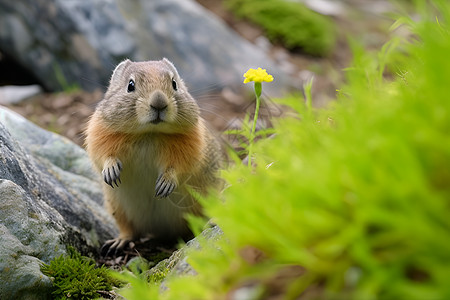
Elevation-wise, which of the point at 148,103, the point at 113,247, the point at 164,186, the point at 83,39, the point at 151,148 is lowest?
the point at 113,247

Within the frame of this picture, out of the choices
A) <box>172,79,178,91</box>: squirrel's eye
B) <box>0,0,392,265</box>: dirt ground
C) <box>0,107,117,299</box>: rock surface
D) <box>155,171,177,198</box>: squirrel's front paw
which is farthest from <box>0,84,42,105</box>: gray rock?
<box>155,171,177,198</box>: squirrel's front paw

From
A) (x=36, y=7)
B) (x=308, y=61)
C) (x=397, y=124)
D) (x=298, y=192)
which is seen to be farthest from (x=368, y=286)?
(x=308, y=61)

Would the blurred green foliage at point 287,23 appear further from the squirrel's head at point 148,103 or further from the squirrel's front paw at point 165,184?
the squirrel's front paw at point 165,184

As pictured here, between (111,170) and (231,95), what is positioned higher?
(111,170)

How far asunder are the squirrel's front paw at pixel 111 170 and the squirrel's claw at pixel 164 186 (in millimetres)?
350

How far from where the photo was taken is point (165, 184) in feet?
14.8

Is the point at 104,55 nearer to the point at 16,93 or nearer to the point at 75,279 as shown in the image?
the point at 16,93

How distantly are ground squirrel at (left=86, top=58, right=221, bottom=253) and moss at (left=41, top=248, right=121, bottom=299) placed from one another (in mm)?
863

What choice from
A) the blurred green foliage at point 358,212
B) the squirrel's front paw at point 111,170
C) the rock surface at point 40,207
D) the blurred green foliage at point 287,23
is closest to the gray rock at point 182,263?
the blurred green foliage at point 358,212

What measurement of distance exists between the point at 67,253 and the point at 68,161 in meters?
2.31

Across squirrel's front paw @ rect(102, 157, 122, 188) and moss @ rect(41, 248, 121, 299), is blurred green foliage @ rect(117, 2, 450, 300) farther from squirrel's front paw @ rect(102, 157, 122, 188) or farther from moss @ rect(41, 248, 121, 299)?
squirrel's front paw @ rect(102, 157, 122, 188)

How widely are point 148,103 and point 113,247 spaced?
1.54 metres

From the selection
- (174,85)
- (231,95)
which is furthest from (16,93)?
(174,85)

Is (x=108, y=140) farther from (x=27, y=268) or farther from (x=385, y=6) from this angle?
(x=385, y=6)
